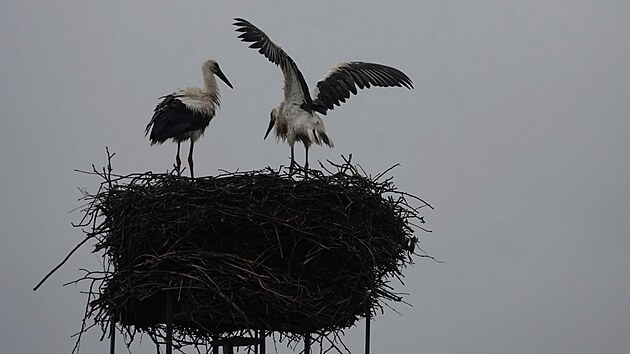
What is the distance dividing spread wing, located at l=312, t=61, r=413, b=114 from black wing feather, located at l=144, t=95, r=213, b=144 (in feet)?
3.29

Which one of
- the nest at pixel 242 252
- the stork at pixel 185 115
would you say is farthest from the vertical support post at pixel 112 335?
the stork at pixel 185 115

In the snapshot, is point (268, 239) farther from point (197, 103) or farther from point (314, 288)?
point (197, 103)

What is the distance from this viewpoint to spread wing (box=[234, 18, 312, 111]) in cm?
778

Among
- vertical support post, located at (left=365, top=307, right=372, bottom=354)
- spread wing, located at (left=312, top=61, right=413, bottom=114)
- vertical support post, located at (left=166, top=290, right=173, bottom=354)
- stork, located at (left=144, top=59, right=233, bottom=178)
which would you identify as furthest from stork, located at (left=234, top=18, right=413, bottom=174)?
vertical support post, located at (left=166, top=290, right=173, bottom=354)

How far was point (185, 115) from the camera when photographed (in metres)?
8.78

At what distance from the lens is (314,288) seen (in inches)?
264

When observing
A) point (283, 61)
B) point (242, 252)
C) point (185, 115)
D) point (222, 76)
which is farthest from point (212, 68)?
point (242, 252)

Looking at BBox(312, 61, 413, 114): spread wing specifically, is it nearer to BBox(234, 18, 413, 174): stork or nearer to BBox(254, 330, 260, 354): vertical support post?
BBox(234, 18, 413, 174): stork

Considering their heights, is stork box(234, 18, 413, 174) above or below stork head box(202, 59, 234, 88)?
below

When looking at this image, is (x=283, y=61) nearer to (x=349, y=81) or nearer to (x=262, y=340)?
(x=349, y=81)

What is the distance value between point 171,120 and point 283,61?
43.7 inches

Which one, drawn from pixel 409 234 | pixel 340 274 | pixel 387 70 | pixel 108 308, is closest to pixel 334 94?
pixel 387 70

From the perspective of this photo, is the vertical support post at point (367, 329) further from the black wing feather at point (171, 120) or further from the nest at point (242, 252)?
the black wing feather at point (171, 120)

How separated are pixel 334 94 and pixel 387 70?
0.56 m
